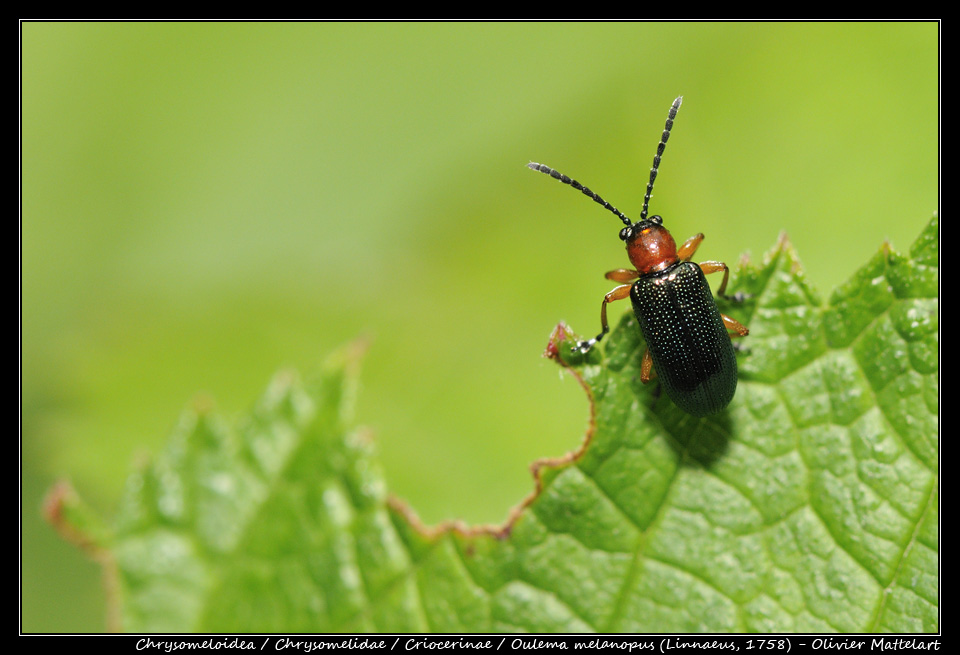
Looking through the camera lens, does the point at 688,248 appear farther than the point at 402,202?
No

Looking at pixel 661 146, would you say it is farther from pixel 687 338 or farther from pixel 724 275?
pixel 687 338

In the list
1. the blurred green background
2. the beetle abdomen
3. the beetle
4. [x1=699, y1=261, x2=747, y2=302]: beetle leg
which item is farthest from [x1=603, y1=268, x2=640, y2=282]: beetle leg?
the blurred green background

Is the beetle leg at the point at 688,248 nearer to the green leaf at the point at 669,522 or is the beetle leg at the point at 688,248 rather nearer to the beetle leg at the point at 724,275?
the beetle leg at the point at 724,275

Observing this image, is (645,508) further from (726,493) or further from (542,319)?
(542,319)

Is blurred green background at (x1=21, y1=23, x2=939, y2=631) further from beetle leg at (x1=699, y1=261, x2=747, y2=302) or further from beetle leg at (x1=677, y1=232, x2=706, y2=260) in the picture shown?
beetle leg at (x1=699, y1=261, x2=747, y2=302)

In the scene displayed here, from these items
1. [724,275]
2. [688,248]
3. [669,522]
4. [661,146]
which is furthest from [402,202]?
[669,522]
